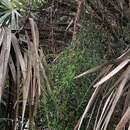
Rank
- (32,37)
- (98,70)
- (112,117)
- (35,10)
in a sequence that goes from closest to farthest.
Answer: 1. (112,117)
2. (98,70)
3. (32,37)
4. (35,10)

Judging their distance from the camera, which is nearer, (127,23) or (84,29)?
(84,29)

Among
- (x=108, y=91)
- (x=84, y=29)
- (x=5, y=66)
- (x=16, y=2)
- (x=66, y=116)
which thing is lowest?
(x=66, y=116)

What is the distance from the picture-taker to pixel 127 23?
7.70 feet

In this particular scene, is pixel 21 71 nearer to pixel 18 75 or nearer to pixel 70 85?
pixel 18 75

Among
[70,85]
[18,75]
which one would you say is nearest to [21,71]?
[18,75]

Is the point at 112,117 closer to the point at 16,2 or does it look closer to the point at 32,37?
the point at 32,37

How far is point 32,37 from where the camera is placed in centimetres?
233

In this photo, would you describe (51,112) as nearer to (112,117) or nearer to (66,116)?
(66,116)

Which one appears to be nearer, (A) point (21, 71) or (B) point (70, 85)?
(B) point (70, 85)

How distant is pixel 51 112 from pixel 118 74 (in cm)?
41

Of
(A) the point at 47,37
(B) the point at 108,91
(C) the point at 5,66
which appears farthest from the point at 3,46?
(B) the point at 108,91

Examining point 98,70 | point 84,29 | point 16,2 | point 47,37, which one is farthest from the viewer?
point 16,2

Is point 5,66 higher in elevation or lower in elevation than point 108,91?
higher

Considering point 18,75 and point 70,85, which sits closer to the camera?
point 70,85
